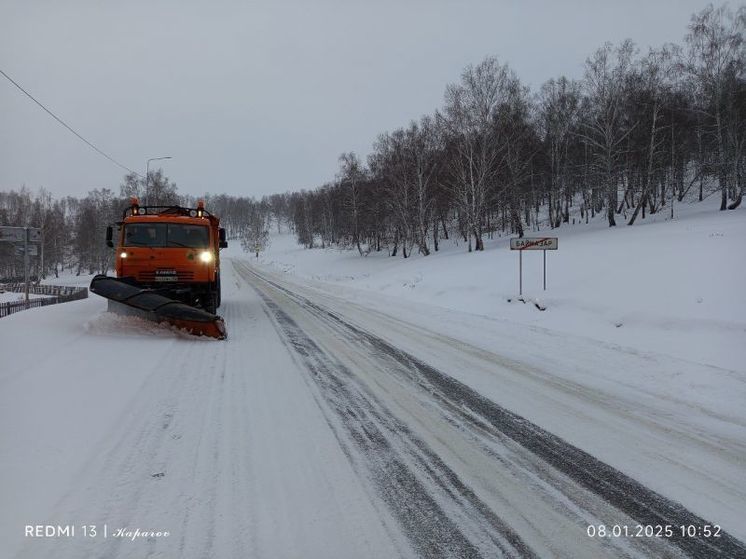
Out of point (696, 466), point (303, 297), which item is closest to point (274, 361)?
point (696, 466)

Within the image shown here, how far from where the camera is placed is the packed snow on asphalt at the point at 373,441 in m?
2.77

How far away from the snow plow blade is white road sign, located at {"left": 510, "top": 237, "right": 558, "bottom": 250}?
8916 mm

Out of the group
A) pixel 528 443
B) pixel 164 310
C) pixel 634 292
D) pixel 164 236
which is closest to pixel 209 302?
pixel 164 236

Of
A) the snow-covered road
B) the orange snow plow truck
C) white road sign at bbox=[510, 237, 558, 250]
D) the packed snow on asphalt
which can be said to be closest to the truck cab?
the orange snow plow truck

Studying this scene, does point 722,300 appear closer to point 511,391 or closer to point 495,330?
point 495,330

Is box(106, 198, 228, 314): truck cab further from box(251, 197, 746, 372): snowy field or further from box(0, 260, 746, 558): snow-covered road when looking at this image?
box(251, 197, 746, 372): snowy field

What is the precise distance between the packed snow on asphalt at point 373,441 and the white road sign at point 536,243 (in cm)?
408

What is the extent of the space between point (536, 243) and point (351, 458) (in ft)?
37.0

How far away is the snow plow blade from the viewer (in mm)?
8664

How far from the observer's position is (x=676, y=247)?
15.7 m

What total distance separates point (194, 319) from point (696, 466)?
800 centimetres

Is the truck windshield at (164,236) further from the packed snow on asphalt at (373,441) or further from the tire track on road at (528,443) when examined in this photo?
the tire track on road at (528,443)

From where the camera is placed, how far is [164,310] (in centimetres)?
873

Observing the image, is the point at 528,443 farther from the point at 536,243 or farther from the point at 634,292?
the point at 536,243
